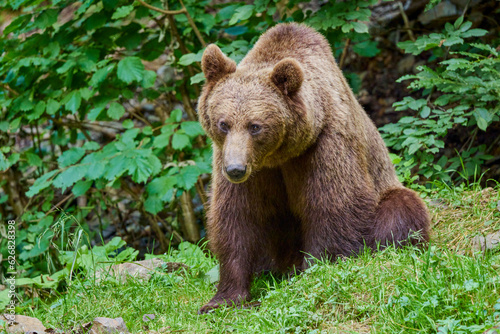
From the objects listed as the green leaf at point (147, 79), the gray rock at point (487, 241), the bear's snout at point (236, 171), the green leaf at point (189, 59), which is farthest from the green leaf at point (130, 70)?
the gray rock at point (487, 241)

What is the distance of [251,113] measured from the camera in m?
4.43

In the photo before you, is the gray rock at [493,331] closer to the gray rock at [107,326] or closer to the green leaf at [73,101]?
the gray rock at [107,326]

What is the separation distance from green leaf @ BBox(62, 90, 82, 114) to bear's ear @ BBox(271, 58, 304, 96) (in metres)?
3.29

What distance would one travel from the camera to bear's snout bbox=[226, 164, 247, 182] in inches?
166

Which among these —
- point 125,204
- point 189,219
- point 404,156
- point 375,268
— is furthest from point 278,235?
point 125,204

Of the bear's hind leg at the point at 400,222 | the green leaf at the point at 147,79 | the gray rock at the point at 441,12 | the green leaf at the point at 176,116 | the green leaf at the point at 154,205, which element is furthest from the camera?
the gray rock at the point at 441,12

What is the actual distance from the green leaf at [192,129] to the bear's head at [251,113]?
1.99 meters

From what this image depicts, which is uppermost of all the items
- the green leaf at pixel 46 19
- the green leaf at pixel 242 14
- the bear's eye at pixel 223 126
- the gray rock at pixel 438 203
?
the green leaf at pixel 46 19

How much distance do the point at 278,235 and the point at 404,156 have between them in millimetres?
2558

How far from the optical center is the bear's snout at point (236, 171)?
4219 millimetres

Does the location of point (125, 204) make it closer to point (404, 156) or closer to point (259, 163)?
point (404, 156)

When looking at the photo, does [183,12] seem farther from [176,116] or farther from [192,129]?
[192,129]

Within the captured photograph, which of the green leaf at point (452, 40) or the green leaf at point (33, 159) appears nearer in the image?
the green leaf at point (452, 40)

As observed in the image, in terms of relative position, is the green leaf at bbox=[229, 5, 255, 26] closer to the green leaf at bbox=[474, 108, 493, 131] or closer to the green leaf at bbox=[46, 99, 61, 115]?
the green leaf at bbox=[46, 99, 61, 115]
